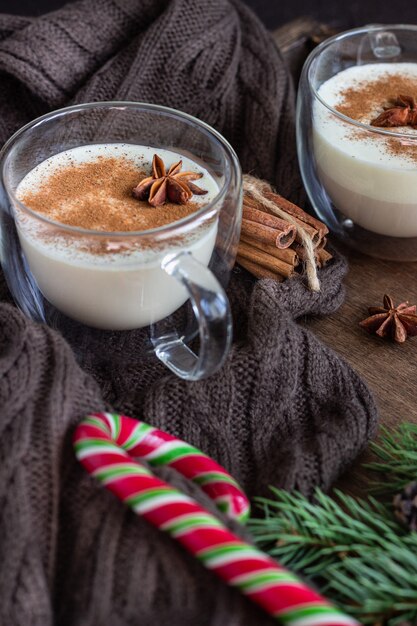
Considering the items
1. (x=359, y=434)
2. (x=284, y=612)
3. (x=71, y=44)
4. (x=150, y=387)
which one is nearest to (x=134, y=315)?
(x=150, y=387)

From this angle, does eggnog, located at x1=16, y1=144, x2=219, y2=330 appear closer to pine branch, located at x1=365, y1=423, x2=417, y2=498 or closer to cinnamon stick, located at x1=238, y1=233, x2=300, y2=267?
cinnamon stick, located at x1=238, y1=233, x2=300, y2=267

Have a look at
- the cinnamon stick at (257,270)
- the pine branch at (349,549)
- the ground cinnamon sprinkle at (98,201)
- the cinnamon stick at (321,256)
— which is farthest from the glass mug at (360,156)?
the pine branch at (349,549)

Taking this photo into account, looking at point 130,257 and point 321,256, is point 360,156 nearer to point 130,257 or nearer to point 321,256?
point 321,256

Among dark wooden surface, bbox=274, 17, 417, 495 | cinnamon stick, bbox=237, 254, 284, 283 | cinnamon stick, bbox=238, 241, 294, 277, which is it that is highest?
cinnamon stick, bbox=238, 241, 294, 277

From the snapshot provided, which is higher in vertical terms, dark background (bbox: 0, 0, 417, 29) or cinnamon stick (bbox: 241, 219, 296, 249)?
cinnamon stick (bbox: 241, 219, 296, 249)

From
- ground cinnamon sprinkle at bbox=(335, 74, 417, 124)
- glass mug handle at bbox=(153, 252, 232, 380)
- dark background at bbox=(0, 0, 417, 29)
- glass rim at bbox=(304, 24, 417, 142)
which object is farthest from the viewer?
dark background at bbox=(0, 0, 417, 29)

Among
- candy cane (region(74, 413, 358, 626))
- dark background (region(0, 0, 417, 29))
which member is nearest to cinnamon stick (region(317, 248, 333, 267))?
candy cane (region(74, 413, 358, 626))
